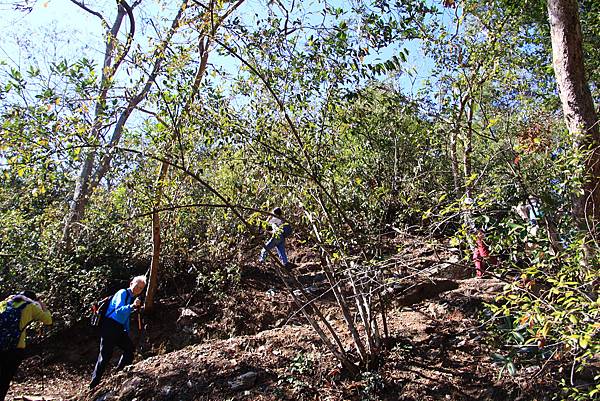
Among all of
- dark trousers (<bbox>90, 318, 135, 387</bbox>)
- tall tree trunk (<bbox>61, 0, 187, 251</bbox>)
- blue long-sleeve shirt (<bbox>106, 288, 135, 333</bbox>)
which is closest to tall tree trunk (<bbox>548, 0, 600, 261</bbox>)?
tall tree trunk (<bbox>61, 0, 187, 251</bbox>)

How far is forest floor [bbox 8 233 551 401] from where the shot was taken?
14.4ft

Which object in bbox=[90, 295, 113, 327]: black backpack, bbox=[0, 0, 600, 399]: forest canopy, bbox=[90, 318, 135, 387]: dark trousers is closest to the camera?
bbox=[0, 0, 600, 399]: forest canopy

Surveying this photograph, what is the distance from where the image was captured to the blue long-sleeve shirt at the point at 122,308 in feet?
19.1

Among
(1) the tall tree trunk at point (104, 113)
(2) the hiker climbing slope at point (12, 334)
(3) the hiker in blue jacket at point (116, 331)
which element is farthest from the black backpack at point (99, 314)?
(1) the tall tree trunk at point (104, 113)

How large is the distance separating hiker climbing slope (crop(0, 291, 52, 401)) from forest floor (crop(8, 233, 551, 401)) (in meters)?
0.90

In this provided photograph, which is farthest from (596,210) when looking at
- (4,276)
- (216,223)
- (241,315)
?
(4,276)

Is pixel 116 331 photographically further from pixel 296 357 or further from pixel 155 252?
pixel 296 357

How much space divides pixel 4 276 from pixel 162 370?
15.6 ft

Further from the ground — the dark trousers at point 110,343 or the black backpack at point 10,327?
the black backpack at point 10,327

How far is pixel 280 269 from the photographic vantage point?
Answer: 4703mm

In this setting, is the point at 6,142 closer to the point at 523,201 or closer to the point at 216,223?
the point at 523,201

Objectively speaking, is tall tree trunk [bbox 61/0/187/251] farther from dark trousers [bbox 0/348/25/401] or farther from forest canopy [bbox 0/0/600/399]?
dark trousers [bbox 0/348/25/401]

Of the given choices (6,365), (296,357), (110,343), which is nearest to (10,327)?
(6,365)

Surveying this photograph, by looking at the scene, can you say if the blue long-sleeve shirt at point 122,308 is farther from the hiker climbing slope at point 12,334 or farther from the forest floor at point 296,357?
the hiker climbing slope at point 12,334
